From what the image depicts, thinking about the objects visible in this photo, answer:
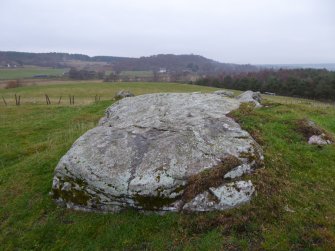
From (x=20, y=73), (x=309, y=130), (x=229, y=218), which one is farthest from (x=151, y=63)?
Result: (x=229, y=218)

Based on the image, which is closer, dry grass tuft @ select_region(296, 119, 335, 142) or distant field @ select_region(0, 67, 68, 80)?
dry grass tuft @ select_region(296, 119, 335, 142)

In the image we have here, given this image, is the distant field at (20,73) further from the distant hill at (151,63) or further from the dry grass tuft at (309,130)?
the dry grass tuft at (309,130)

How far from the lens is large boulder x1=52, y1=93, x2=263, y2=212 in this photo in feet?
27.1

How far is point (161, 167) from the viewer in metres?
8.73

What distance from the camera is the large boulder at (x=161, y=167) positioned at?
27.1 ft

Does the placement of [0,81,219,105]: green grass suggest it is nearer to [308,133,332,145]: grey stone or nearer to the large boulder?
the large boulder

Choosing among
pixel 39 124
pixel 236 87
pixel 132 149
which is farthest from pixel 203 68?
pixel 132 149

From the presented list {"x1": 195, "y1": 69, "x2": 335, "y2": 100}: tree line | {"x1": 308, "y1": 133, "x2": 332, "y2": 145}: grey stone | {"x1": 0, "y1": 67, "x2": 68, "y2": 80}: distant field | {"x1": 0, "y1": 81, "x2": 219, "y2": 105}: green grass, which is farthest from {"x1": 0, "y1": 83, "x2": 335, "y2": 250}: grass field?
{"x1": 0, "y1": 67, "x2": 68, "y2": 80}: distant field

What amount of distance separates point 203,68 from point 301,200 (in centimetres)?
Answer: 16576

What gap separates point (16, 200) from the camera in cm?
1022

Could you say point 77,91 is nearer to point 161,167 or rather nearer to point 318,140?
point 318,140

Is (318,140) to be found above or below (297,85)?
above

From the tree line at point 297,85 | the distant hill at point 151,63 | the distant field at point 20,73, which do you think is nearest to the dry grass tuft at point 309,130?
A: the tree line at point 297,85

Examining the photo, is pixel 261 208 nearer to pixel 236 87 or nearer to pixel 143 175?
pixel 143 175
